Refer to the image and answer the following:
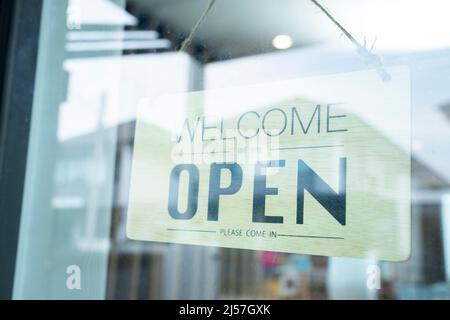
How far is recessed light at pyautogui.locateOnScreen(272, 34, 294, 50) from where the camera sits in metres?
0.65

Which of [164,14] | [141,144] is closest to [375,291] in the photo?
[141,144]

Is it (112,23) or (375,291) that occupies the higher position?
(112,23)

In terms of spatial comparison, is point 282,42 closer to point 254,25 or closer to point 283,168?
point 254,25

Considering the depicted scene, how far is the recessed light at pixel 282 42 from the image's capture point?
655 millimetres

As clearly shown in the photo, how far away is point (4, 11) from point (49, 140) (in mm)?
230

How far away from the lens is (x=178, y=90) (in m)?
0.67

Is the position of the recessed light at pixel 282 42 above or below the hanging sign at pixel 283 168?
above

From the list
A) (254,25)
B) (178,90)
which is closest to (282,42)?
(254,25)

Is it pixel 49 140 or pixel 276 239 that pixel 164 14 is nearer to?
pixel 49 140

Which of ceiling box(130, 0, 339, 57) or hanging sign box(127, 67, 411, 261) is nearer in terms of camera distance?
hanging sign box(127, 67, 411, 261)

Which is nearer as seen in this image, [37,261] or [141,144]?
[141,144]

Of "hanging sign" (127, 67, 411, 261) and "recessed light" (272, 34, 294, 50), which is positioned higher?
"recessed light" (272, 34, 294, 50)

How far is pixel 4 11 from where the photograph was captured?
2.42 feet
